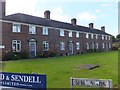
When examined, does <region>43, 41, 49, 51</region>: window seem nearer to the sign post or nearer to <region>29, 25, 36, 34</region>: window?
<region>29, 25, 36, 34</region>: window

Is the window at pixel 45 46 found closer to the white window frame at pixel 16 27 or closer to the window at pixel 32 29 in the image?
the window at pixel 32 29

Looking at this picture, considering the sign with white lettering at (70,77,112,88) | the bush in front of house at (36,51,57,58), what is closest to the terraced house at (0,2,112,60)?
the bush in front of house at (36,51,57,58)

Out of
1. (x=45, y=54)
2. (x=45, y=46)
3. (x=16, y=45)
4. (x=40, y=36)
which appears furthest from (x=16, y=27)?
(x=45, y=46)

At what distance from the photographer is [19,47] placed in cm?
2862

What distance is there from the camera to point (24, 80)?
9438 millimetres

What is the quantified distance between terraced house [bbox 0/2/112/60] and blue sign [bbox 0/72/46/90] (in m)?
12.5

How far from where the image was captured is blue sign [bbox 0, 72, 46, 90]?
9.06m

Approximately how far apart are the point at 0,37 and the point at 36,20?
6690 mm

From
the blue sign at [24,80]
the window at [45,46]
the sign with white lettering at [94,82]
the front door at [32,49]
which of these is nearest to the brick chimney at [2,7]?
the front door at [32,49]

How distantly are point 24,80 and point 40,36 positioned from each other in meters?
23.1

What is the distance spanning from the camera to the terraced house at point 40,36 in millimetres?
27281

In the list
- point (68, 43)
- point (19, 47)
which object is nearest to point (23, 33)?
point (19, 47)

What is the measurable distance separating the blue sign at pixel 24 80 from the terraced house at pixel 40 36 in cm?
1252

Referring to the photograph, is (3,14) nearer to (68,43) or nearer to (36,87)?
(68,43)
